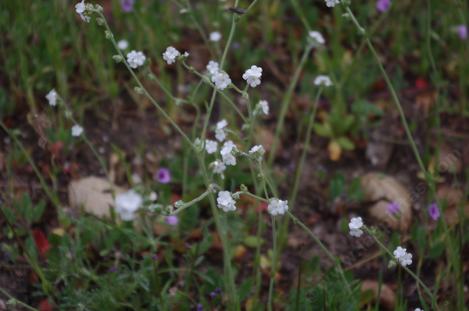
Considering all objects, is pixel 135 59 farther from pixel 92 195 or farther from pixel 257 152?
pixel 92 195

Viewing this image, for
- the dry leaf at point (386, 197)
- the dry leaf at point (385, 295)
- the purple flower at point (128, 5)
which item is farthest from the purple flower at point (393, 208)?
the purple flower at point (128, 5)

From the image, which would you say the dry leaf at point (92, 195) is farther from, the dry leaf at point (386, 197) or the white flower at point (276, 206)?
the dry leaf at point (386, 197)

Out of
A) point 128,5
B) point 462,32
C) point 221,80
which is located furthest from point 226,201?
point 462,32

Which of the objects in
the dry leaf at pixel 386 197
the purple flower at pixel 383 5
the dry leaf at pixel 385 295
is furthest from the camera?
the purple flower at pixel 383 5

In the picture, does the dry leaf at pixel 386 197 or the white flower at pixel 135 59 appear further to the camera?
the dry leaf at pixel 386 197

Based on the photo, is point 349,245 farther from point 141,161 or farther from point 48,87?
point 48,87

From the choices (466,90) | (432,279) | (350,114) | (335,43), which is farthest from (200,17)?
(432,279)

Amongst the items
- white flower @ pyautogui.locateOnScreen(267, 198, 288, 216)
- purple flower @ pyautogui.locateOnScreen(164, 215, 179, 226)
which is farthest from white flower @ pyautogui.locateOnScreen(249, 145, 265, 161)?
purple flower @ pyautogui.locateOnScreen(164, 215, 179, 226)
